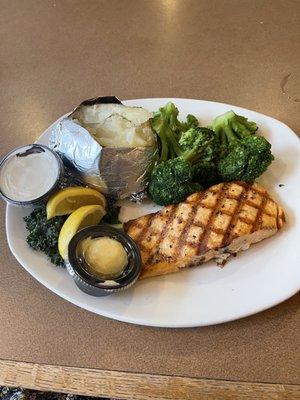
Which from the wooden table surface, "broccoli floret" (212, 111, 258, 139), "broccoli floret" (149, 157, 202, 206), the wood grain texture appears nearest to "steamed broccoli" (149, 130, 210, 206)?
"broccoli floret" (149, 157, 202, 206)

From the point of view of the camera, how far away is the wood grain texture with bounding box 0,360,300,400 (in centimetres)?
109

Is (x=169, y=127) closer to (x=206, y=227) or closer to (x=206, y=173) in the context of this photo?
(x=206, y=173)

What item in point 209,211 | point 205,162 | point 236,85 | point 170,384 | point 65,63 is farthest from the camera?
point 65,63

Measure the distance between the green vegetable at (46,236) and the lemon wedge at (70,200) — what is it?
23 mm

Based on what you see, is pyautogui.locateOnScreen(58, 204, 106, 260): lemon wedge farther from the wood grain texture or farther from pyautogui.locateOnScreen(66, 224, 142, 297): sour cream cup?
the wood grain texture

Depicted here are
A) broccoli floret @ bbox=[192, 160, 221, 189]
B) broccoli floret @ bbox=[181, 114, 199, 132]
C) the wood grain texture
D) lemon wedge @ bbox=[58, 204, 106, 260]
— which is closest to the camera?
the wood grain texture

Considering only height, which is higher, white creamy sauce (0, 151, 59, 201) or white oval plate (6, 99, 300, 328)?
white creamy sauce (0, 151, 59, 201)

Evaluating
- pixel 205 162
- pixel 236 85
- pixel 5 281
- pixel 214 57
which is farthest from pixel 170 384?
pixel 214 57

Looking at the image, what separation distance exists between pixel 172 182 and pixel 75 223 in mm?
307

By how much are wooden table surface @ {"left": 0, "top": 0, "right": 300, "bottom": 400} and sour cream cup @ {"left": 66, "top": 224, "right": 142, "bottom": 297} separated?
5.3 inches

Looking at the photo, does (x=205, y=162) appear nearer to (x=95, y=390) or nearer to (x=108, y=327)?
(x=108, y=327)

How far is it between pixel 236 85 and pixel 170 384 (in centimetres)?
120

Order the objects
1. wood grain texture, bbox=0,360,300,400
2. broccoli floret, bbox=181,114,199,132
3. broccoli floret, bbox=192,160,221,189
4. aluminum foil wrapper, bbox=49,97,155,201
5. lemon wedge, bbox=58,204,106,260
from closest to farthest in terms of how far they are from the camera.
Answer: wood grain texture, bbox=0,360,300,400
lemon wedge, bbox=58,204,106,260
aluminum foil wrapper, bbox=49,97,155,201
broccoli floret, bbox=192,160,221,189
broccoli floret, bbox=181,114,199,132

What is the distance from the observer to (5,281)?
1319 mm
